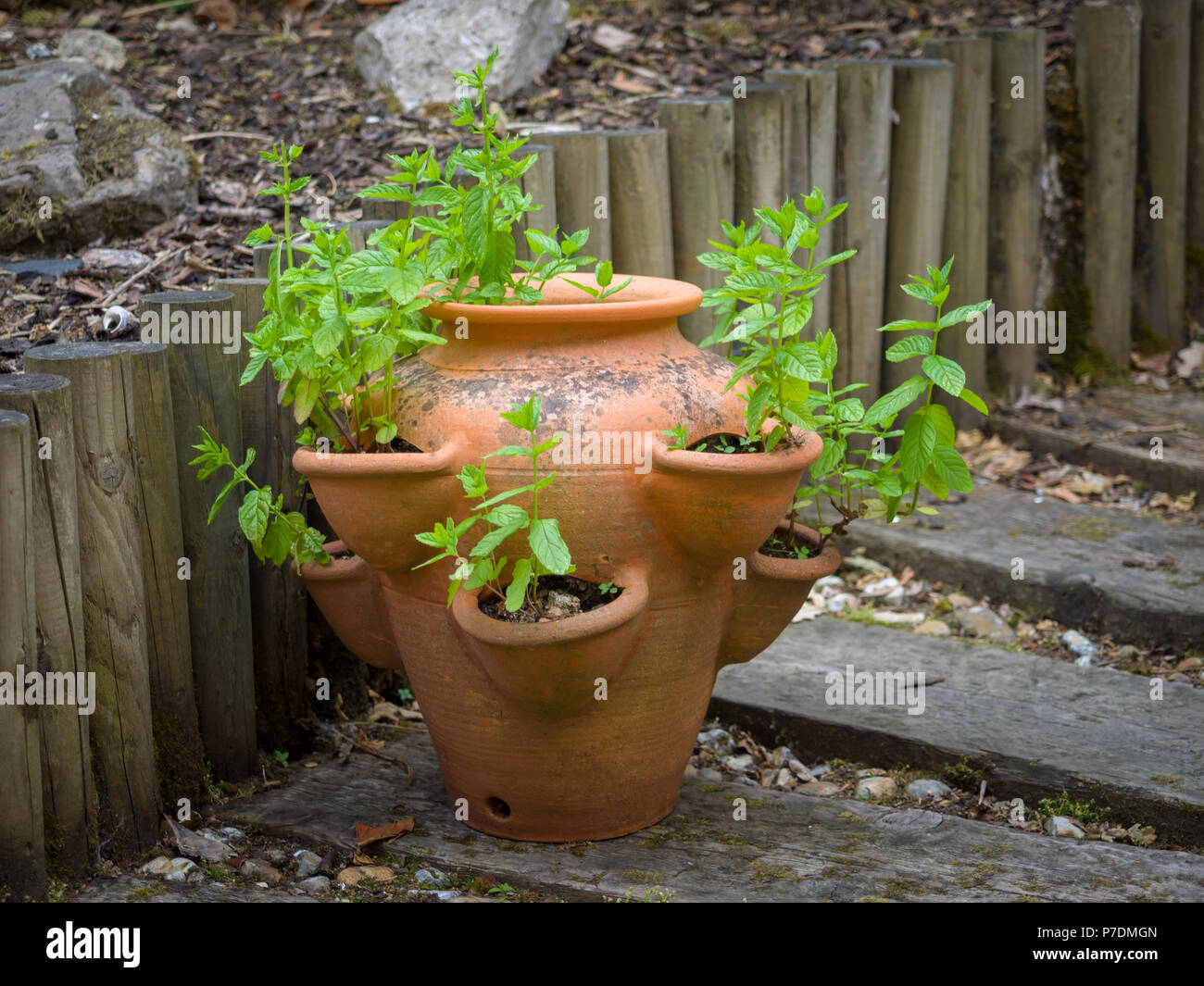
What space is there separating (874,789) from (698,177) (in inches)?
77.5

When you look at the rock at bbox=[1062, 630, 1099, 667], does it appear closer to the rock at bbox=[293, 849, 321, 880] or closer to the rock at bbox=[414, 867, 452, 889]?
the rock at bbox=[414, 867, 452, 889]

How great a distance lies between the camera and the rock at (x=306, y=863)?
8.34ft

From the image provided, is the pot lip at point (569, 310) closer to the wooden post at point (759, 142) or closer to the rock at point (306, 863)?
the rock at point (306, 863)

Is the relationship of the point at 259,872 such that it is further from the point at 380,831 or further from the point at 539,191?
the point at 539,191

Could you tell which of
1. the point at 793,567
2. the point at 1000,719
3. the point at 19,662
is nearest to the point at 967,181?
the point at 1000,719

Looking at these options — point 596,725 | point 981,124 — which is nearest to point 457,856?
point 596,725

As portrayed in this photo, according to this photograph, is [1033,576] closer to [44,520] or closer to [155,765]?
[155,765]

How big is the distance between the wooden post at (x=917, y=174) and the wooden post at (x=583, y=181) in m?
1.32

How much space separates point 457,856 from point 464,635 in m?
0.47

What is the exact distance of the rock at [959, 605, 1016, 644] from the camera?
12.0 ft

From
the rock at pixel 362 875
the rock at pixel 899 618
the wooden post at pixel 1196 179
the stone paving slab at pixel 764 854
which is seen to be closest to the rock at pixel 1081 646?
the rock at pixel 899 618

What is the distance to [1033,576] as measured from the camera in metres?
3.74

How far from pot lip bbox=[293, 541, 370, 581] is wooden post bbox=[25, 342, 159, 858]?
33 cm

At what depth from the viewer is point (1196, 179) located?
5102 mm
